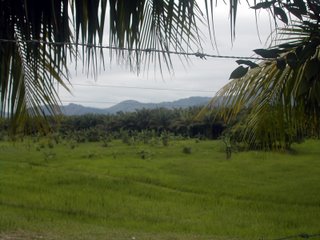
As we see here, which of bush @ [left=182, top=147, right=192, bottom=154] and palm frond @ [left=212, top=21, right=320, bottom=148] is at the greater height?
palm frond @ [left=212, top=21, right=320, bottom=148]

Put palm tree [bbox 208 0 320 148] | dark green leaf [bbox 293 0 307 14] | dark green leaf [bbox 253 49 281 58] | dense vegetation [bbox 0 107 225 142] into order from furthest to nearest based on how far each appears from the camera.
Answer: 1. dense vegetation [bbox 0 107 225 142]
2. palm tree [bbox 208 0 320 148]
3. dark green leaf [bbox 253 49 281 58]
4. dark green leaf [bbox 293 0 307 14]

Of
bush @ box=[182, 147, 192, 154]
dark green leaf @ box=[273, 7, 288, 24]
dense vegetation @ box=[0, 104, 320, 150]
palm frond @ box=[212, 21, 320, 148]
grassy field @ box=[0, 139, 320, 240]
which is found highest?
dark green leaf @ box=[273, 7, 288, 24]

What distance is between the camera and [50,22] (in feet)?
8.75

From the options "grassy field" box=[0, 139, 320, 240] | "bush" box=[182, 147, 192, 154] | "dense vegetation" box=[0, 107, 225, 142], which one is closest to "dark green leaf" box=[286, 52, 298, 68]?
"grassy field" box=[0, 139, 320, 240]

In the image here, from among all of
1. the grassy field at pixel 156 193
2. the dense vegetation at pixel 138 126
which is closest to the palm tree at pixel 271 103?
the grassy field at pixel 156 193

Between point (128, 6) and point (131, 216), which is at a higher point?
point (128, 6)

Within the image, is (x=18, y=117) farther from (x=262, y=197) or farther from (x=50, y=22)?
(x=262, y=197)

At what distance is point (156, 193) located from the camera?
30.1 feet

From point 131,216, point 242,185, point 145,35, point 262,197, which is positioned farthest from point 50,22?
point 242,185

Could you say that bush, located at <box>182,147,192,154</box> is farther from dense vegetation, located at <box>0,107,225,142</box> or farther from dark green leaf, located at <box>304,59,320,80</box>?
dark green leaf, located at <box>304,59,320,80</box>

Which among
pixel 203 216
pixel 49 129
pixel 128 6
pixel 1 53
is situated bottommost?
pixel 203 216

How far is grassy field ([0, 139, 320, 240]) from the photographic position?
260 inches

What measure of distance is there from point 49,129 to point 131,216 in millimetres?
4690

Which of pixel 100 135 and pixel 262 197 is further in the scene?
pixel 100 135
